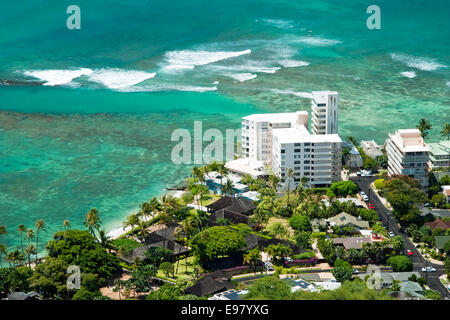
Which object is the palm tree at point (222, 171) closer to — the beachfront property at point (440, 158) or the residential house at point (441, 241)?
the residential house at point (441, 241)

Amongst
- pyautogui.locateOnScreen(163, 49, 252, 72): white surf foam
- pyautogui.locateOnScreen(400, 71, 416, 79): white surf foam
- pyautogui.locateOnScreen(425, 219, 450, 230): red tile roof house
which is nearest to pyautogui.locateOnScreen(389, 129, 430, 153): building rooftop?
pyautogui.locateOnScreen(425, 219, 450, 230): red tile roof house

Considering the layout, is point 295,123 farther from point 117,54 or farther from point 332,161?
point 117,54

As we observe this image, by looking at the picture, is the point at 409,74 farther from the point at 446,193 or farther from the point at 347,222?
the point at 347,222

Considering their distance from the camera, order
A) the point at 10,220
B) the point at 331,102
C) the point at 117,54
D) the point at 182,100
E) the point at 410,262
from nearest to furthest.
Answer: the point at 410,262 < the point at 10,220 < the point at 331,102 < the point at 182,100 < the point at 117,54

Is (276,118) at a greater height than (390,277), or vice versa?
(276,118)

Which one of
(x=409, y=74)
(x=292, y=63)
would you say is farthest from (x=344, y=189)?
Result: (x=292, y=63)

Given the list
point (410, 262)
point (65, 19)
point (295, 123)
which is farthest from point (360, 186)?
point (65, 19)
